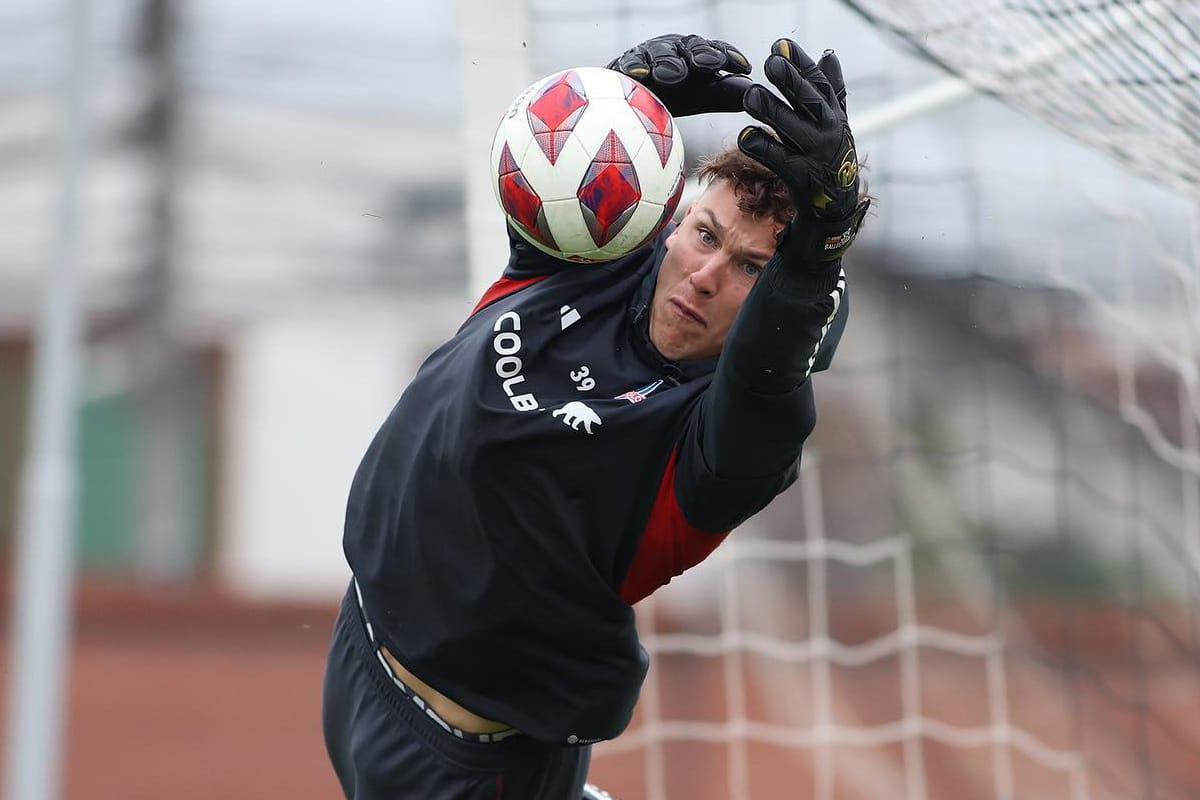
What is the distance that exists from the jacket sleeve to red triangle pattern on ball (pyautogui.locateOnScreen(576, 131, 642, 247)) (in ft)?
1.07

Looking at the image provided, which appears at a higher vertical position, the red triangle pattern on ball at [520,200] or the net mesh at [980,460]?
the red triangle pattern on ball at [520,200]

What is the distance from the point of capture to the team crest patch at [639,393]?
267cm

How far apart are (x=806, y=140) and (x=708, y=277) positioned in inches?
17.1

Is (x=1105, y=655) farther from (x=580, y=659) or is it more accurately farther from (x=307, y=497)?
(x=580, y=659)

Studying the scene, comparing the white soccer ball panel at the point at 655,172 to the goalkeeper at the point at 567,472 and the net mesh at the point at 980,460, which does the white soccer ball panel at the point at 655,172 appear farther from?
the net mesh at the point at 980,460

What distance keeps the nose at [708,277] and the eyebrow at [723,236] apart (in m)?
0.04

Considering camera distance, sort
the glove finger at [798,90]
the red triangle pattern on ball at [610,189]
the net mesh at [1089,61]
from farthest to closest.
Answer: the net mesh at [1089,61] → the red triangle pattern on ball at [610,189] → the glove finger at [798,90]

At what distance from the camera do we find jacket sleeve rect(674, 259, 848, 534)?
2295 mm

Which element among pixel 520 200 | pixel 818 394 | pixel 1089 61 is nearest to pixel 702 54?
pixel 520 200

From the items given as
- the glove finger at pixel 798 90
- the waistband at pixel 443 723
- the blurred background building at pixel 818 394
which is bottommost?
the blurred background building at pixel 818 394

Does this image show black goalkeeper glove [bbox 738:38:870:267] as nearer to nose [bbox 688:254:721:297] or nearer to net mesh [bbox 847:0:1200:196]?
nose [bbox 688:254:721:297]

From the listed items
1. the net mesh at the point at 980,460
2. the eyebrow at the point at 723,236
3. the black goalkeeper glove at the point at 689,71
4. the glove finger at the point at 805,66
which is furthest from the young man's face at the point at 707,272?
the net mesh at the point at 980,460

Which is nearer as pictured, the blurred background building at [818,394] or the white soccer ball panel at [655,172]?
the white soccer ball panel at [655,172]

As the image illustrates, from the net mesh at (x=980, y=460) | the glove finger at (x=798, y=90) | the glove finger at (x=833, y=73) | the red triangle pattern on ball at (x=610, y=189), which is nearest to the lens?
the glove finger at (x=798, y=90)
